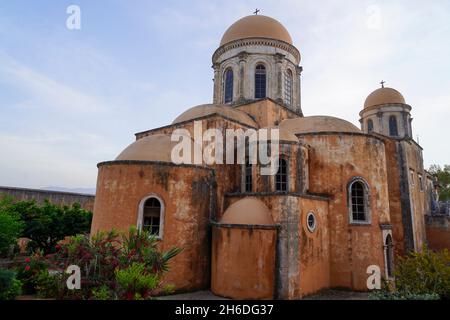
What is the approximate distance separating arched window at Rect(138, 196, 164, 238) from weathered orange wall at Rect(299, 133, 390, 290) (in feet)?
21.9

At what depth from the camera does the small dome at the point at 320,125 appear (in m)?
14.5

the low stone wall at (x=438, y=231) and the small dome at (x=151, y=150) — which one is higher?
the small dome at (x=151, y=150)

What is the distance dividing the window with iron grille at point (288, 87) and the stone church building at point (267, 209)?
2816mm

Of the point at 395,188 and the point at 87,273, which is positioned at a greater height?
the point at 395,188

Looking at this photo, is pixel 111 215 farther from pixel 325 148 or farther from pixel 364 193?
pixel 364 193

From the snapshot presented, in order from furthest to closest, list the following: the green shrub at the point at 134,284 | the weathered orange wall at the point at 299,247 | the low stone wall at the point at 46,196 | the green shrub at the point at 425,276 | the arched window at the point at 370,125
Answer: the arched window at the point at 370,125 → the low stone wall at the point at 46,196 → the weathered orange wall at the point at 299,247 → the green shrub at the point at 425,276 → the green shrub at the point at 134,284

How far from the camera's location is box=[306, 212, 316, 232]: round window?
11.8 meters

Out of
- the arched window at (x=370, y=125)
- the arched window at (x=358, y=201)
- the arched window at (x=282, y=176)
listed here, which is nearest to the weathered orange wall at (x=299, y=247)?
the arched window at (x=282, y=176)

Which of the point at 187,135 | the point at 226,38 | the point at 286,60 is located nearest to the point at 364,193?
Result: the point at 187,135

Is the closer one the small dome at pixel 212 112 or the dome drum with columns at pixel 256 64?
the small dome at pixel 212 112

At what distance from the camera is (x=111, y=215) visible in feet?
37.1

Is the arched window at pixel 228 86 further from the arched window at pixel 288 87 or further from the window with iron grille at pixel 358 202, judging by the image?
the window with iron grille at pixel 358 202

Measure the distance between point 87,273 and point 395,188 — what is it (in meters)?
16.6
